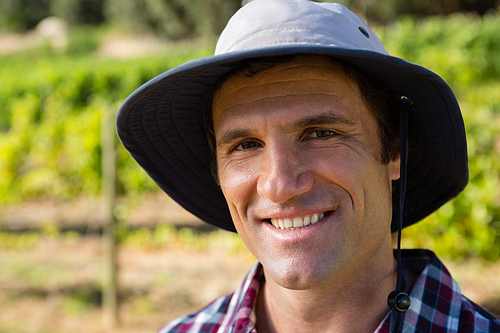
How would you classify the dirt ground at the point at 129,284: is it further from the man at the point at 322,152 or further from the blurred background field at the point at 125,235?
the man at the point at 322,152

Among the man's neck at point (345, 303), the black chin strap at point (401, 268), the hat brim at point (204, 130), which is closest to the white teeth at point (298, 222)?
the man's neck at point (345, 303)

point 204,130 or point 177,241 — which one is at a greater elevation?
point 204,130

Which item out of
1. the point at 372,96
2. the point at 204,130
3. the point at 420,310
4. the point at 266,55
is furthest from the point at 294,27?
the point at 420,310

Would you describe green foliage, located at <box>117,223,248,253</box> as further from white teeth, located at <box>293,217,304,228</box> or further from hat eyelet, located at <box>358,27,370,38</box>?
hat eyelet, located at <box>358,27,370,38</box>

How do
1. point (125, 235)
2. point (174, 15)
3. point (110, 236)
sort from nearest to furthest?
point (110, 236)
point (125, 235)
point (174, 15)

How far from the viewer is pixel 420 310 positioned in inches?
55.4

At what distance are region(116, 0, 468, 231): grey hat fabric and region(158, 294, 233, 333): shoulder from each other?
1.20 feet

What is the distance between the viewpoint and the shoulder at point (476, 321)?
135 cm

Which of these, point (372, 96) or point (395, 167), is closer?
point (372, 96)

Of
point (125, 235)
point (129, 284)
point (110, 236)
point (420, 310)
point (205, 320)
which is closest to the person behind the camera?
point (420, 310)

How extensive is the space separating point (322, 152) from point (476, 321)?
2.35 feet

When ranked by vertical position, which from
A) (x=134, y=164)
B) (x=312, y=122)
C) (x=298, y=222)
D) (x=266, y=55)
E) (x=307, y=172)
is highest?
(x=266, y=55)

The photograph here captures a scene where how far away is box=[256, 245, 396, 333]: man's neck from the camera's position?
4.75 feet

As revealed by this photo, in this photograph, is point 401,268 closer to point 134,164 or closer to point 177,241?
point 177,241
